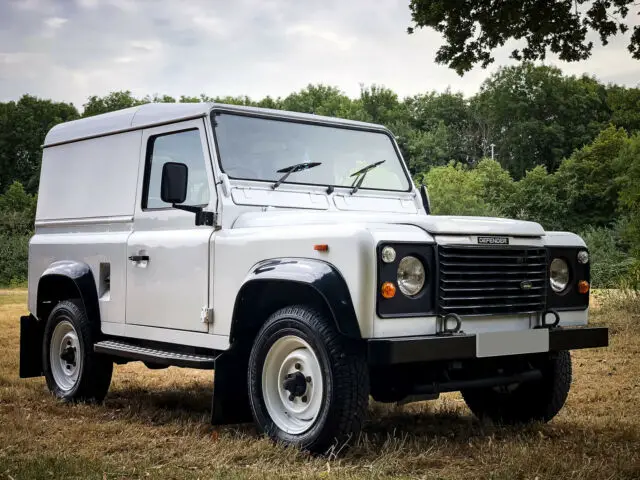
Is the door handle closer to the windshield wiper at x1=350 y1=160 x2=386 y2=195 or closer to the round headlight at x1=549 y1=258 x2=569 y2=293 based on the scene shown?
the windshield wiper at x1=350 y1=160 x2=386 y2=195

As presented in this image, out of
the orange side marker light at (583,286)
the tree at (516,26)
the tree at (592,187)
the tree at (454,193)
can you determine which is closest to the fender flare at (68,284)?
the orange side marker light at (583,286)

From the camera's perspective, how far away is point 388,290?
213 inches

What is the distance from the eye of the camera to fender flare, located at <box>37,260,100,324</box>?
8.00 m

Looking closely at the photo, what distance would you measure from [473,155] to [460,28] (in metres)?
57.4

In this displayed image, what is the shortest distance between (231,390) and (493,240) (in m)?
2.03

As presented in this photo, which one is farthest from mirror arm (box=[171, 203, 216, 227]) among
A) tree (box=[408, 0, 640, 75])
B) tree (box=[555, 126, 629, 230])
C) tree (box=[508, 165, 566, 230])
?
tree (box=[508, 165, 566, 230])

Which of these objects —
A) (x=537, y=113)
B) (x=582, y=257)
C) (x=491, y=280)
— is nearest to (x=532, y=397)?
(x=582, y=257)

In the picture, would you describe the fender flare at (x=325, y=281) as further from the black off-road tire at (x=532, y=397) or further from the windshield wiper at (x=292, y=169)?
the black off-road tire at (x=532, y=397)

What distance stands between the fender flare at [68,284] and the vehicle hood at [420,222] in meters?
2.07

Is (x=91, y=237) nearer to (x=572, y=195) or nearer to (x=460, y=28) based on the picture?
(x=460, y=28)

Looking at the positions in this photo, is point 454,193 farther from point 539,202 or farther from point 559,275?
point 559,275

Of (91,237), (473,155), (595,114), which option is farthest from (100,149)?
(473,155)

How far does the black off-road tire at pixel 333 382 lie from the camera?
5457 mm

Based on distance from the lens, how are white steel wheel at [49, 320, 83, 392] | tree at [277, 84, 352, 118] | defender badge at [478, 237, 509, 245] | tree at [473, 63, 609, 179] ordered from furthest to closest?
tree at [277, 84, 352, 118], tree at [473, 63, 609, 179], white steel wheel at [49, 320, 83, 392], defender badge at [478, 237, 509, 245]
